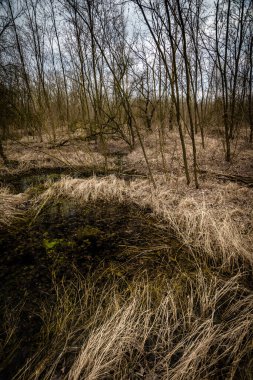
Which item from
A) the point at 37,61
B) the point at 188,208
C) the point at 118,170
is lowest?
the point at 188,208

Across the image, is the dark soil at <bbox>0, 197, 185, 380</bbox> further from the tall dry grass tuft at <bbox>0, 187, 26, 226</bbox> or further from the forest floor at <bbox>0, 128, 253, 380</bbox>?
the tall dry grass tuft at <bbox>0, 187, 26, 226</bbox>

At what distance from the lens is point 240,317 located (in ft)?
5.65

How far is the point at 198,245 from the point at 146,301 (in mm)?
1123

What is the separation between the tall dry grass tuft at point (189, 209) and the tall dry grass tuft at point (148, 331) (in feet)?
1.63

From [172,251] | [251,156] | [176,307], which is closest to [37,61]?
[251,156]

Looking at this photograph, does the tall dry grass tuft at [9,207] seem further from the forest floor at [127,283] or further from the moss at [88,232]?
the moss at [88,232]

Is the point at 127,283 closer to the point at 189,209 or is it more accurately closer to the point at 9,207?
the point at 189,209

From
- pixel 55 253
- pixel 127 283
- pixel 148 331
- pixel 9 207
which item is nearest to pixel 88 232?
pixel 55 253

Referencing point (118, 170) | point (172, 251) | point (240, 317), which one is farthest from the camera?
point (118, 170)

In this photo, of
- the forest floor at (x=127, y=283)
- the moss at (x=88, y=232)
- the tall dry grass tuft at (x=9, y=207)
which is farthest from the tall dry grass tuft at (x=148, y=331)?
the tall dry grass tuft at (x=9, y=207)

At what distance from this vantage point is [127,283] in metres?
2.16

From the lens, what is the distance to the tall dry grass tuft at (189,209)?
258 cm

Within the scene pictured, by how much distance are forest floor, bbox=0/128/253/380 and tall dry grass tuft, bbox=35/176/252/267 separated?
0.02 meters

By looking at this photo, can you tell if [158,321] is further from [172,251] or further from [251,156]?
[251,156]
